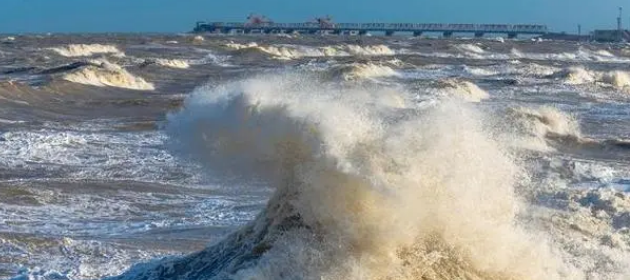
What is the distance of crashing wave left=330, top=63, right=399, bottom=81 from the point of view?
44.1 m

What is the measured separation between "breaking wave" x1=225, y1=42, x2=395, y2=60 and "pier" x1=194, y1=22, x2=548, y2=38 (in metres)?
65.5

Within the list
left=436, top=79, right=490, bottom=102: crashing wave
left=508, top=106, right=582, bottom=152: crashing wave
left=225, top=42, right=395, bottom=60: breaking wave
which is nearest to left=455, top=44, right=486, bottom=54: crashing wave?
left=225, top=42, right=395, bottom=60: breaking wave

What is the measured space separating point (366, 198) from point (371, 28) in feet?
514

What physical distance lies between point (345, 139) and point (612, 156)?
14.4 m

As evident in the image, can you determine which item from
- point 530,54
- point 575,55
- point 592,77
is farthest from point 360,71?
point 575,55

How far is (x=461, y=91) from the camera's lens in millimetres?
36406

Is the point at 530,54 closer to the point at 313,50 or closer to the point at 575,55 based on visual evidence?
the point at 575,55

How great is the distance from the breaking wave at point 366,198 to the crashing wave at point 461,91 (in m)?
27.3

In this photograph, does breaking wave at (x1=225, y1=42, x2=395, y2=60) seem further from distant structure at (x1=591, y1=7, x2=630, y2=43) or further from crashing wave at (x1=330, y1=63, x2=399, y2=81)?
distant structure at (x1=591, y1=7, x2=630, y2=43)

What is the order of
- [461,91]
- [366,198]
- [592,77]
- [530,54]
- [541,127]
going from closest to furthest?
[366,198]
[541,127]
[461,91]
[592,77]
[530,54]

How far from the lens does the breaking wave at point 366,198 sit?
7191 mm

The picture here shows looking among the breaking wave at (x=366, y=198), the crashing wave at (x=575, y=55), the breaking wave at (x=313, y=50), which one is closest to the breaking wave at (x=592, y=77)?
the breaking wave at (x=313, y=50)

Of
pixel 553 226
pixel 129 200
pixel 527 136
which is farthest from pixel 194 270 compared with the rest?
pixel 527 136

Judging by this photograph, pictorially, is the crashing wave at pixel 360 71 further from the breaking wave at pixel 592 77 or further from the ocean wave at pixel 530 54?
the ocean wave at pixel 530 54
